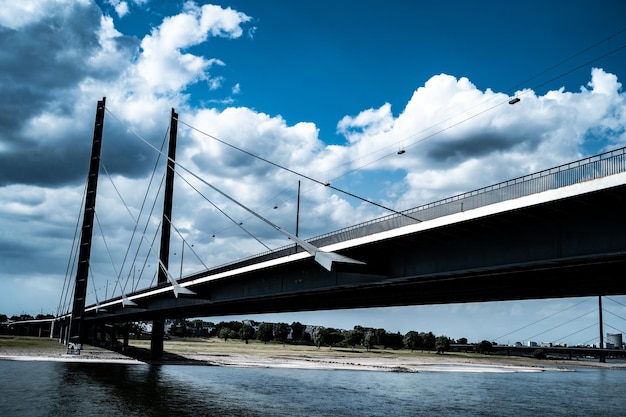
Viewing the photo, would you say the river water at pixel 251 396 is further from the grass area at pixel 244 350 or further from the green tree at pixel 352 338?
the green tree at pixel 352 338

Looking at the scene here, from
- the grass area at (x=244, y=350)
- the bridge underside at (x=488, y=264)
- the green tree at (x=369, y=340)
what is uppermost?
the bridge underside at (x=488, y=264)

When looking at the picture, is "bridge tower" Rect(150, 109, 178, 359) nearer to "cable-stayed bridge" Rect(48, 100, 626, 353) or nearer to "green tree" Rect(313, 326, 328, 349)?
"cable-stayed bridge" Rect(48, 100, 626, 353)

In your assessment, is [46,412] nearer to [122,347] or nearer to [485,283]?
[485,283]

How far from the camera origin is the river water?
40250 millimetres

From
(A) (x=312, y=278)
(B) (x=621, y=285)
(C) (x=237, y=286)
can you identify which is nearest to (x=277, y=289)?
(A) (x=312, y=278)

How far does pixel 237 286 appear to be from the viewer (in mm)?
51125

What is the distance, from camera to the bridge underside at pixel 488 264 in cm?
2186

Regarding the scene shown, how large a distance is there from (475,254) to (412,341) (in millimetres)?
173344

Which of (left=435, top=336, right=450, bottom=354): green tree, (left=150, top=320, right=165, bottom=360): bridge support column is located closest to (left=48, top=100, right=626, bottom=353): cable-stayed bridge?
(left=150, top=320, right=165, bottom=360): bridge support column

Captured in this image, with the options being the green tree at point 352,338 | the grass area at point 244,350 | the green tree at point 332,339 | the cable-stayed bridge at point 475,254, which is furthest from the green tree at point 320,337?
the cable-stayed bridge at point 475,254

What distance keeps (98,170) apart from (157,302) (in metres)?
37.8

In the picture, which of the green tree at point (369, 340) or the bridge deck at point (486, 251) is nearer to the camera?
the bridge deck at point (486, 251)

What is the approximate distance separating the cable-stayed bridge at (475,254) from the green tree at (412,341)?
498 ft

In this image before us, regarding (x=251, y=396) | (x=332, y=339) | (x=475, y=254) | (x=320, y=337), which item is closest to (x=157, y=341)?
(x=251, y=396)
